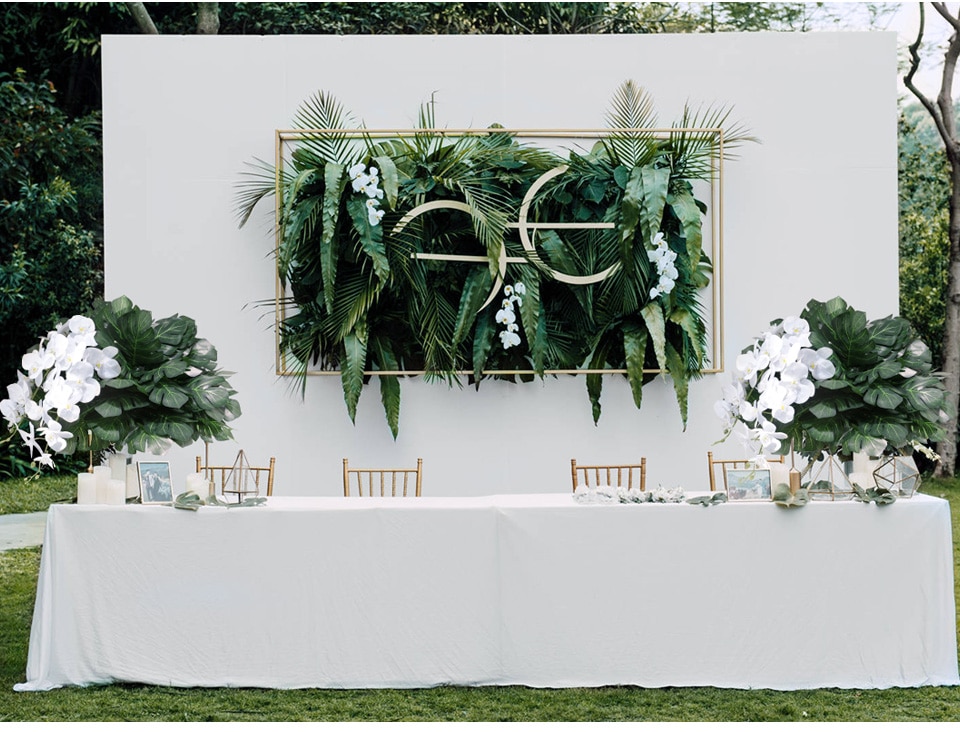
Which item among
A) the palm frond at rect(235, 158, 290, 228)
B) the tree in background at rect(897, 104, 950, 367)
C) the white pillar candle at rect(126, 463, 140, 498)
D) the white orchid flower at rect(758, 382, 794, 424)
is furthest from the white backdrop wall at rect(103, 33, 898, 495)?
the tree in background at rect(897, 104, 950, 367)

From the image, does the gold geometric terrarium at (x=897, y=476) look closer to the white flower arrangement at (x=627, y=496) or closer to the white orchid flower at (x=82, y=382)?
the white flower arrangement at (x=627, y=496)

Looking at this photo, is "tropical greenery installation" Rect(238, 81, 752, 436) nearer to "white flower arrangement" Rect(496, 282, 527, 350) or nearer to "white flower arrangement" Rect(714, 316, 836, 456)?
"white flower arrangement" Rect(496, 282, 527, 350)

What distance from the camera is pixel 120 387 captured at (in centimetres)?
397

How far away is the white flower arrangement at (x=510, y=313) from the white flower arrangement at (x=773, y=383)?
166cm

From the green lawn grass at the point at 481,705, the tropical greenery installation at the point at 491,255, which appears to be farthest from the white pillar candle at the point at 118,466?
the tropical greenery installation at the point at 491,255

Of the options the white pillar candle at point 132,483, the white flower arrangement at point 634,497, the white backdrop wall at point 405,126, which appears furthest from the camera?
the white backdrop wall at point 405,126

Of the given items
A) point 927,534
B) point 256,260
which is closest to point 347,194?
point 256,260

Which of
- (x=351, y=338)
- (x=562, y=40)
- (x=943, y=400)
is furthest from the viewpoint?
(x=562, y=40)

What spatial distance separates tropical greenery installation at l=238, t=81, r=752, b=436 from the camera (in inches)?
215

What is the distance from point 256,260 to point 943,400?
11.6 feet

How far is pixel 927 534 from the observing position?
13.1 ft

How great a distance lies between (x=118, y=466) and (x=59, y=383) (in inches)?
18.1

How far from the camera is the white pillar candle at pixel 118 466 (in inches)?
162

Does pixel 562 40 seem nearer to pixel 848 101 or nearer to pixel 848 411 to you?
pixel 848 101
